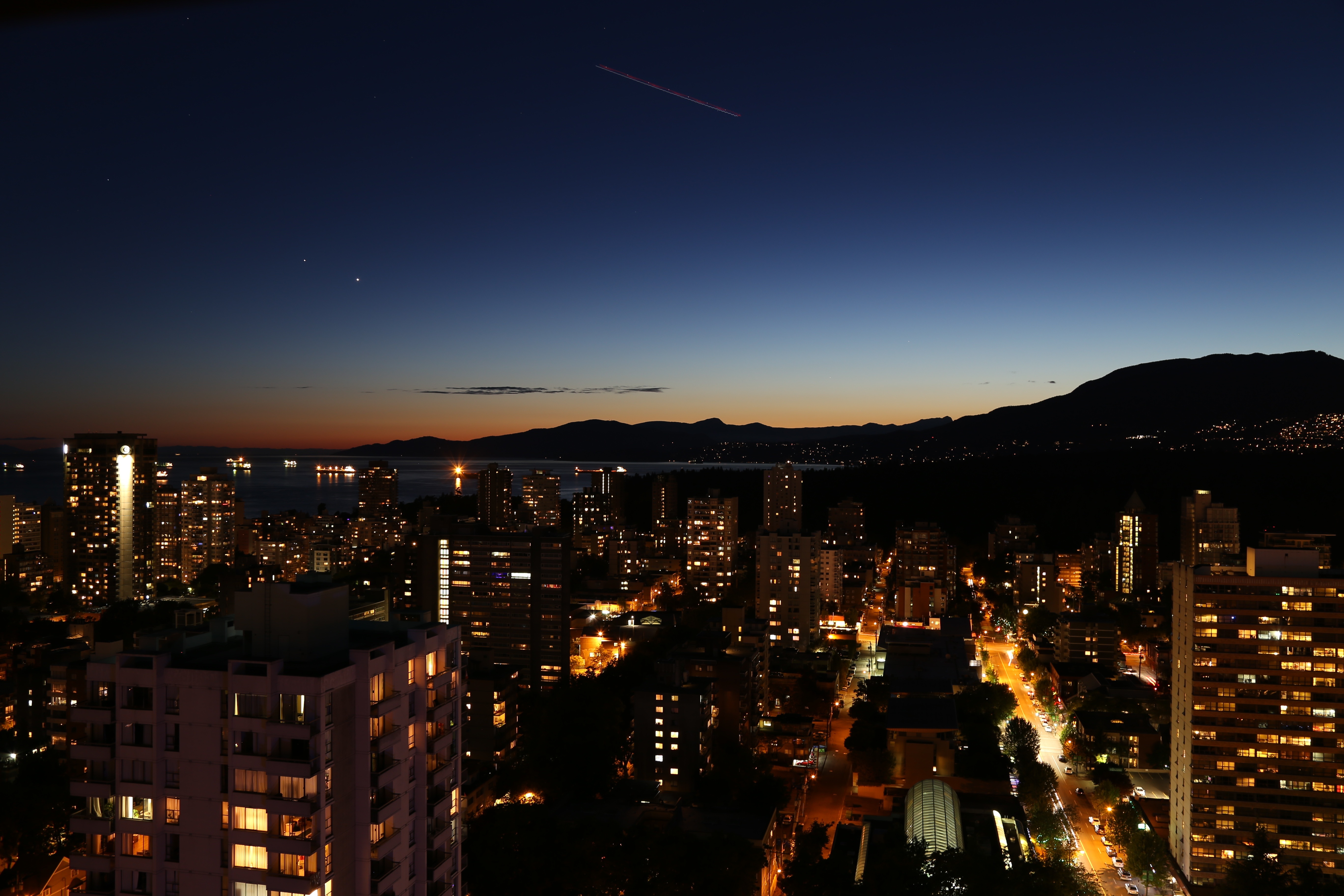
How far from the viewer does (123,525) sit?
21109mm

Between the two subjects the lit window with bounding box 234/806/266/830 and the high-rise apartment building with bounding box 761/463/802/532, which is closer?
the lit window with bounding box 234/806/266/830

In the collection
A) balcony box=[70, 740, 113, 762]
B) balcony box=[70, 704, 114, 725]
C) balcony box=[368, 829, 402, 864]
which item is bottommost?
balcony box=[368, 829, 402, 864]

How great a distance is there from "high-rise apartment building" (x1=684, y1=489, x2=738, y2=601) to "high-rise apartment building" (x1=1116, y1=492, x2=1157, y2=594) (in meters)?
10.2

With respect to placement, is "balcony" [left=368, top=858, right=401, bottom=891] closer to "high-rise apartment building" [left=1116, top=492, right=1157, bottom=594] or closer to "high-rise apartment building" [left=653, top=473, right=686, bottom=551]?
"high-rise apartment building" [left=1116, top=492, right=1157, bottom=594]

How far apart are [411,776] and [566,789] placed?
587 cm

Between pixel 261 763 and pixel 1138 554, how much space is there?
78.6 ft

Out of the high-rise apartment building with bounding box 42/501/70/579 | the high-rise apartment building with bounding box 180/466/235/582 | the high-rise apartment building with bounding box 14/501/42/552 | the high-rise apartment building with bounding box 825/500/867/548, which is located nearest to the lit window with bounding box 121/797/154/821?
the high-rise apartment building with bounding box 42/501/70/579

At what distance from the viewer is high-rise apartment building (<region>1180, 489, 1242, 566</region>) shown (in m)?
21.9

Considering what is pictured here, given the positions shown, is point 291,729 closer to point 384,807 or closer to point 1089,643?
point 384,807

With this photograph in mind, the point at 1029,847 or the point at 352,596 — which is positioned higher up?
the point at 352,596

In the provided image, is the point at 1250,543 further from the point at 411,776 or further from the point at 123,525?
the point at 123,525

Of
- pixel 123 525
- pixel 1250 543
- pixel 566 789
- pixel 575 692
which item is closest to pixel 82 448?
pixel 123 525

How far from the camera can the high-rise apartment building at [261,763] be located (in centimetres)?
321

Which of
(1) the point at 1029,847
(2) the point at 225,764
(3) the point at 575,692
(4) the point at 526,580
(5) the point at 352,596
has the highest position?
(5) the point at 352,596
